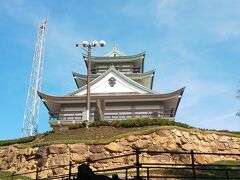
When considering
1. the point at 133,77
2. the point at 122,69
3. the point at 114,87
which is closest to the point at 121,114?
the point at 114,87

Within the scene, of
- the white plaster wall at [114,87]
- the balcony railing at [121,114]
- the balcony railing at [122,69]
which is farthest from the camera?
the balcony railing at [122,69]

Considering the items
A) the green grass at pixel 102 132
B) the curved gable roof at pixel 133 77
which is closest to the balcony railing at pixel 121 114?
the curved gable roof at pixel 133 77

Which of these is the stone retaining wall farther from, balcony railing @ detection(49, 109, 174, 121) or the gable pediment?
the gable pediment

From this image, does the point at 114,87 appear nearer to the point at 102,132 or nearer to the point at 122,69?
the point at 122,69

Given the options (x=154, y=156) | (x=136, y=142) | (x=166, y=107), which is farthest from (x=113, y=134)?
(x=166, y=107)

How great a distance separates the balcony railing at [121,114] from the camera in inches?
1315

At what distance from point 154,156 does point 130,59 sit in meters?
25.7

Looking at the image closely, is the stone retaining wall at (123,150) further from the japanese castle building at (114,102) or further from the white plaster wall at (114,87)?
the white plaster wall at (114,87)

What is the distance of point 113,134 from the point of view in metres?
22.4

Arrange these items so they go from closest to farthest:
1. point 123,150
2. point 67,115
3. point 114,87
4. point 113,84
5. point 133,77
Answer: point 123,150 → point 67,115 → point 114,87 → point 113,84 → point 133,77

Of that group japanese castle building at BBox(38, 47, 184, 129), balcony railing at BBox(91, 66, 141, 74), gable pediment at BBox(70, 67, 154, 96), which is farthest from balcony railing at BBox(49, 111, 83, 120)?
balcony railing at BBox(91, 66, 141, 74)

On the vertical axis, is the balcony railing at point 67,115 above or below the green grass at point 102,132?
above

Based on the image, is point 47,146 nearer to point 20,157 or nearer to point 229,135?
point 20,157

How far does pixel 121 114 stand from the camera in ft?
114
